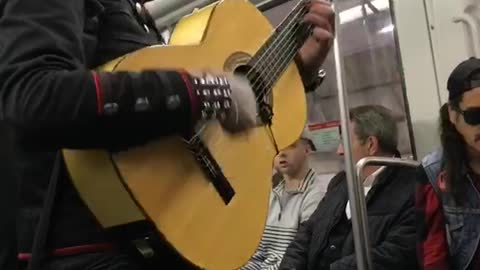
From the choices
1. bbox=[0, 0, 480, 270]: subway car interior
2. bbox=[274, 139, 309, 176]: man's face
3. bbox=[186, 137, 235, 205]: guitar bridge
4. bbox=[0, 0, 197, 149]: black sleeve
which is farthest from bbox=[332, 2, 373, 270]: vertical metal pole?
A: bbox=[274, 139, 309, 176]: man's face

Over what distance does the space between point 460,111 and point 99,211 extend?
5.01ft

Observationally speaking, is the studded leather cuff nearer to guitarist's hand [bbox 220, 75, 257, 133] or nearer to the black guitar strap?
guitarist's hand [bbox 220, 75, 257, 133]

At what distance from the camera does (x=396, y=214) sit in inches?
95.7

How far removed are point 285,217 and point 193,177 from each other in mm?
2320

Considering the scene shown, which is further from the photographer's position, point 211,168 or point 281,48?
point 281,48

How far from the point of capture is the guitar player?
2.40ft

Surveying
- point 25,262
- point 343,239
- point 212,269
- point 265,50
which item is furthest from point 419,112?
point 25,262

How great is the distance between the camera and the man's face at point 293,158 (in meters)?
3.24

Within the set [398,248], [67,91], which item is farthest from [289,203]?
[67,91]

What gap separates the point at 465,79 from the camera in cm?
194

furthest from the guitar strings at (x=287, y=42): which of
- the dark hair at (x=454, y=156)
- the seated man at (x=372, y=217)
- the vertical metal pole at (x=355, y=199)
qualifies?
the seated man at (x=372, y=217)

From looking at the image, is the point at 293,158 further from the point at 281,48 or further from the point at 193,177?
the point at 193,177

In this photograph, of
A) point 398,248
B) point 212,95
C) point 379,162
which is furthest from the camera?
point 398,248

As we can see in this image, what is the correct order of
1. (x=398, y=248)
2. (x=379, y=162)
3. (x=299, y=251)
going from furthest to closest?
(x=299, y=251), (x=398, y=248), (x=379, y=162)
